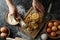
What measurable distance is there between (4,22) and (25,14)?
0.16 m

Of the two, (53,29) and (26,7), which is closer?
(53,29)

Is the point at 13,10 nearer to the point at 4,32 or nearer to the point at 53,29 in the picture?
the point at 4,32

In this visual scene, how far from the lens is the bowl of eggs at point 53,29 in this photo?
4.43ft

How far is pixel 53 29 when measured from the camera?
1359 mm

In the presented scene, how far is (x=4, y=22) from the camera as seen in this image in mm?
1444

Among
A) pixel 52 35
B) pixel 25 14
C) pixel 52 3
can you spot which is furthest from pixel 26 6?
pixel 52 35

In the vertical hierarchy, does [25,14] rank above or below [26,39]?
above

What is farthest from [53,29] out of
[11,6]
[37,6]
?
[11,6]

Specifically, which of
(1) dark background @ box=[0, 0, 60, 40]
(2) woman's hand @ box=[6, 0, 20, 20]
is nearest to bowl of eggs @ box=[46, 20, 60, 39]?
(1) dark background @ box=[0, 0, 60, 40]

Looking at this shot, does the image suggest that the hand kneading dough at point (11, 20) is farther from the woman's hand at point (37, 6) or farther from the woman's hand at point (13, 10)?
the woman's hand at point (37, 6)

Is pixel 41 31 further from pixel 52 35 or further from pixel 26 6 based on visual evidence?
pixel 26 6

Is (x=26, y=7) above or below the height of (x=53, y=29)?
above

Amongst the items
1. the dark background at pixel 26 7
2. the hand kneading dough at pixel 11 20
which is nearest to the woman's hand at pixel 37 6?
the dark background at pixel 26 7

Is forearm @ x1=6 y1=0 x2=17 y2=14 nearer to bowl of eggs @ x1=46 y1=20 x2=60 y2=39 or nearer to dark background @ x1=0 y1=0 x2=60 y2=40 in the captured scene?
dark background @ x1=0 y1=0 x2=60 y2=40
